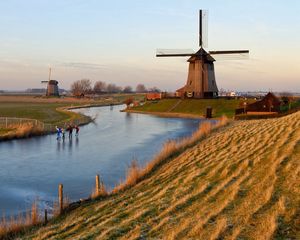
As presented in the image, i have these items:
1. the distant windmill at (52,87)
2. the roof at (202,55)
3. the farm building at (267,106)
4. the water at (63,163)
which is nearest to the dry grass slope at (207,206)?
the water at (63,163)

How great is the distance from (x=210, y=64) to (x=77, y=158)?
4490cm

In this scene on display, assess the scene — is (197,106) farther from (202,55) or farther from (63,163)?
(63,163)

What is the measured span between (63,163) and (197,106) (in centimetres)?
4281

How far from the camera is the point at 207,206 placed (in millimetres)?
8938

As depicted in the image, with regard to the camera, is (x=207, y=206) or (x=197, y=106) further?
(x=197, y=106)

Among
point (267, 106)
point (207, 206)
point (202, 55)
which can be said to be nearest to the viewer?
point (207, 206)

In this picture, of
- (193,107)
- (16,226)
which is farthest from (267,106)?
(16,226)

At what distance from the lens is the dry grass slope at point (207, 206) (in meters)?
7.35

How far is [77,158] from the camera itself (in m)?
23.5

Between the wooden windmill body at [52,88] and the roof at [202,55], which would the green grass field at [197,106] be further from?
the wooden windmill body at [52,88]

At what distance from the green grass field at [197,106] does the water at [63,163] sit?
24040mm

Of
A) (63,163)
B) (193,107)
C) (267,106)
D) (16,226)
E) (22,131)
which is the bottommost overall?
(63,163)

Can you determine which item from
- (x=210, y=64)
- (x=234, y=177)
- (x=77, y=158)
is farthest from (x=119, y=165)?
(x=210, y=64)

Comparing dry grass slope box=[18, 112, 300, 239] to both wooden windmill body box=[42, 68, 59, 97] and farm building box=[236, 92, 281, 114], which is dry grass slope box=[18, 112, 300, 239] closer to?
farm building box=[236, 92, 281, 114]
